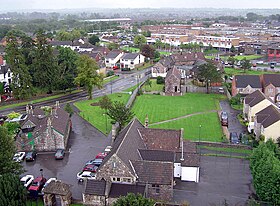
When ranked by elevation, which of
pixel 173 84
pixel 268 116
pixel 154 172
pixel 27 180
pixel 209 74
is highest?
pixel 209 74

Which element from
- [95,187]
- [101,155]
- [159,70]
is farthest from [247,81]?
[95,187]

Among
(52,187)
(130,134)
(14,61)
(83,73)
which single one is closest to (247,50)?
(83,73)

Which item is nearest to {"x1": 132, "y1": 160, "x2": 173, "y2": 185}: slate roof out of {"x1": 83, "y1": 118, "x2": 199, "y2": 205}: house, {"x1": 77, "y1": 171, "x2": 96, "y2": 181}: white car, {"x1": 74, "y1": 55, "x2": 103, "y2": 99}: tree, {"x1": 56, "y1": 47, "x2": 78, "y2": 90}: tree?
{"x1": 83, "y1": 118, "x2": 199, "y2": 205}: house

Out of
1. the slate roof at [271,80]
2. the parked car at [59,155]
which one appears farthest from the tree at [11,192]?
the slate roof at [271,80]

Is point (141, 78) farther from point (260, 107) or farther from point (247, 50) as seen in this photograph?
point (247, 50)

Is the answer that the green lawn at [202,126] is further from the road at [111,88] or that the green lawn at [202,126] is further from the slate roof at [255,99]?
the road at [111,88]

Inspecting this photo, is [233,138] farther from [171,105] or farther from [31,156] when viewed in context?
[31,156]
